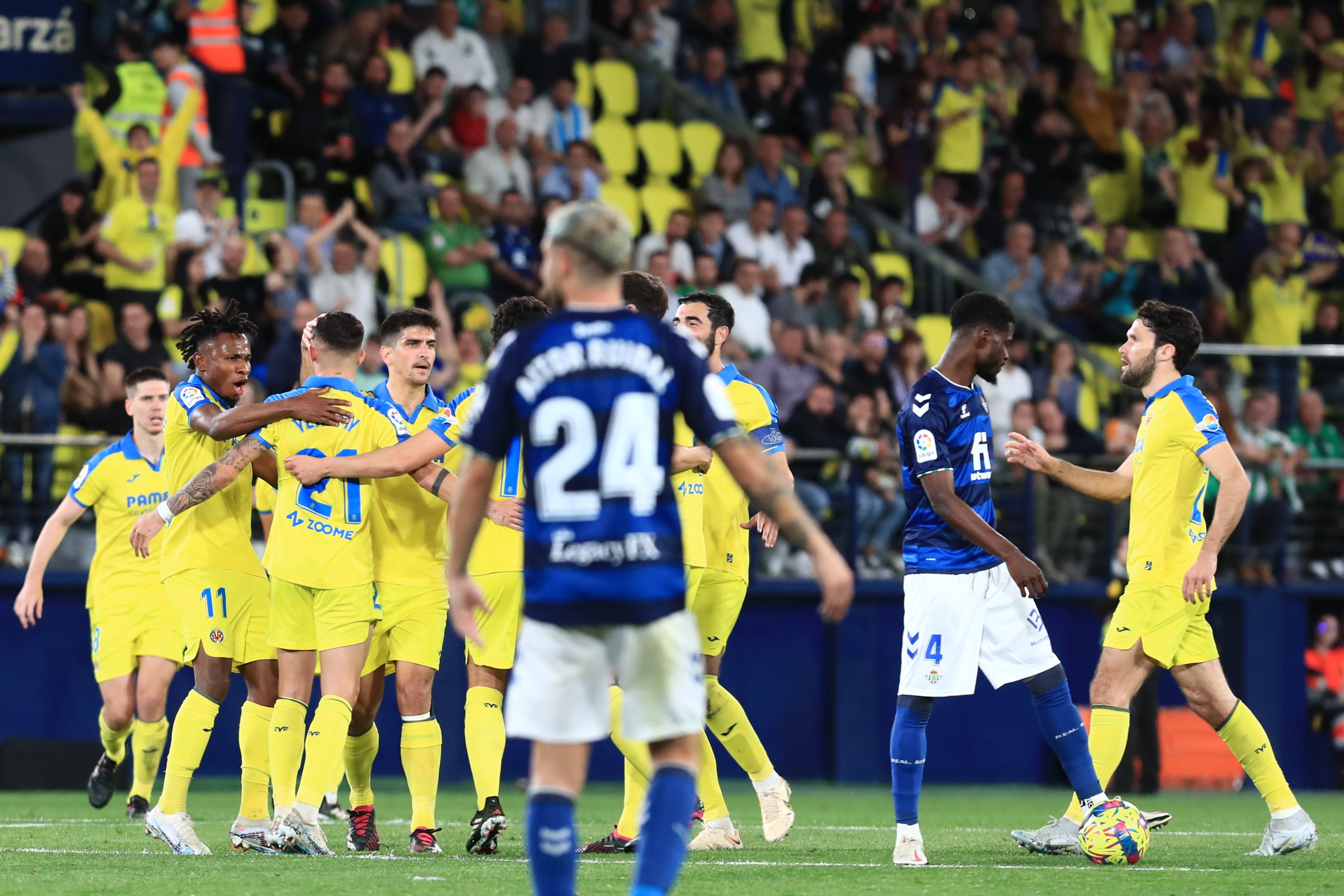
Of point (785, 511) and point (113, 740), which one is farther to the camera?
point (113, 740)

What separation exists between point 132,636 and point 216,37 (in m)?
7.80

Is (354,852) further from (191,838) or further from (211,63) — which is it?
(211,63)

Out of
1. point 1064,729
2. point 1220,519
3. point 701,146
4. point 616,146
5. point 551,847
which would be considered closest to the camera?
point 551,847

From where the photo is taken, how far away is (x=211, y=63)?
17078mm

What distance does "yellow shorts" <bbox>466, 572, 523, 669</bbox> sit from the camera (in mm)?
8438

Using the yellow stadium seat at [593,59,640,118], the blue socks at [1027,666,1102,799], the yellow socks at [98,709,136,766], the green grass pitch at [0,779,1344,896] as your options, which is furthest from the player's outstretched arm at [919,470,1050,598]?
the yellow stadium seat at [593,59,640,118]

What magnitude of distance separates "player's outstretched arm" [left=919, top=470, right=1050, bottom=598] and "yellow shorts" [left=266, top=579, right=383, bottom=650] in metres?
2.57

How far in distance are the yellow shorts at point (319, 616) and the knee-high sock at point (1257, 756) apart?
4015 mm

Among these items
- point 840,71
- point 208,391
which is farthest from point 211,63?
point 208,391

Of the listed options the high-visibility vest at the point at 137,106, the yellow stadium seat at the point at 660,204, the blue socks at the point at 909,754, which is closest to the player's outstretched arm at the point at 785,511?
the blue socks at the point at 909,754

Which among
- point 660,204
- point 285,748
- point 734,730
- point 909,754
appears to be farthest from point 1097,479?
point 660,204

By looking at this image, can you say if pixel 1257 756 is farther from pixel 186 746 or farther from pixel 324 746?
pixel 186 746

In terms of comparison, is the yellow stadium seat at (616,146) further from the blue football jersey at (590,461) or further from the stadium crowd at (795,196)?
the blue football jersey at (590,461)

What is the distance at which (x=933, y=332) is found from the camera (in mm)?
18094
